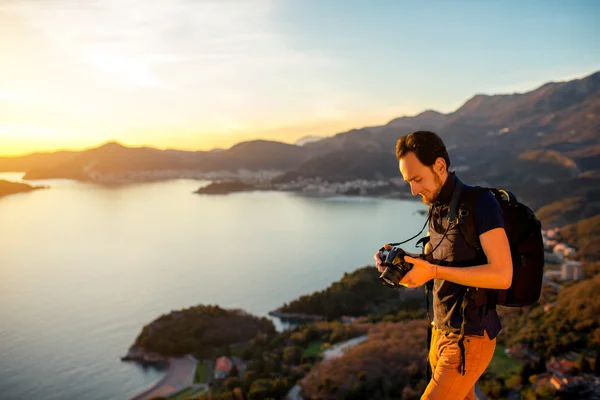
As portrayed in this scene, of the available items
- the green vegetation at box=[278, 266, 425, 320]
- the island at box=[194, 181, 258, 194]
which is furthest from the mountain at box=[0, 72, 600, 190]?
the green vegetation at box=[278, 266, 425, 320]

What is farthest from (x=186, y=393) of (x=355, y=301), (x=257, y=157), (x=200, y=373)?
(x=257, y=157)

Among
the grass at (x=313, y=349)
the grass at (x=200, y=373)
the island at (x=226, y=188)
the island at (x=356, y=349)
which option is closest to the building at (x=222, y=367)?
the island at (x=356, y=349)

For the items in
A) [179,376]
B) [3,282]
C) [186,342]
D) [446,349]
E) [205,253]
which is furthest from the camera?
[205,253]

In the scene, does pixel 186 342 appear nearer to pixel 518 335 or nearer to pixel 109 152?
pixel 518 335

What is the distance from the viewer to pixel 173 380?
16516 mm

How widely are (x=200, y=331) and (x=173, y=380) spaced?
3461mm

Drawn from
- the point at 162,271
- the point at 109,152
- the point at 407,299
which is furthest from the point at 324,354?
the point at 109,152

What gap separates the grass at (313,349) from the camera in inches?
595

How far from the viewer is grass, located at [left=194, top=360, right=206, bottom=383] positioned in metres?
16.0

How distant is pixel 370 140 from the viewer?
110 meters

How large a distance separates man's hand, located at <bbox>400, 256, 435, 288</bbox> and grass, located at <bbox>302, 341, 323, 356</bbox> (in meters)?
14.4

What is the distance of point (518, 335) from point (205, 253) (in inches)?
1240

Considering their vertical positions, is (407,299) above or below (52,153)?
below

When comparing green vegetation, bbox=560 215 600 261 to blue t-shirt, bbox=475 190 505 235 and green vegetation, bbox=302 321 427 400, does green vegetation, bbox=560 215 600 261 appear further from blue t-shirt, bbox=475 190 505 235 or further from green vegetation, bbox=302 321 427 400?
blue t-shirt, bbox=475 190 505 235
